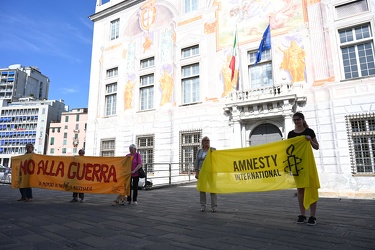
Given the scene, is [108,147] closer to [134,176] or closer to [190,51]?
[190,51]

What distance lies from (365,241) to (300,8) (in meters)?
13.6

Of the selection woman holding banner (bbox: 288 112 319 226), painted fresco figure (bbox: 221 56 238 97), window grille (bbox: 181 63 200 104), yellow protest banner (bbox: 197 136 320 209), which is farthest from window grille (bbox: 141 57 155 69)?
woman holding banner (bbox: 288 112 319 226)

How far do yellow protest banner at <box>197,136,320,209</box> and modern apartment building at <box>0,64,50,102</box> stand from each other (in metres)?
97.1

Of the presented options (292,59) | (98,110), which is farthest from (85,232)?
(98,110)

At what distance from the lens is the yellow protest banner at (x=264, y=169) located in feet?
15.1

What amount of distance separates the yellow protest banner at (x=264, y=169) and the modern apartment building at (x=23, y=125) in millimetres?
81430

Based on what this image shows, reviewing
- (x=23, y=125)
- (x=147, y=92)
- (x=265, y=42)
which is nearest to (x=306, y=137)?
(x=265, y=42)

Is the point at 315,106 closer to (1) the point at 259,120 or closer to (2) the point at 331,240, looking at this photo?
(1) the point at 259,120

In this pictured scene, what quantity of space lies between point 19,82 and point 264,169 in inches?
4181

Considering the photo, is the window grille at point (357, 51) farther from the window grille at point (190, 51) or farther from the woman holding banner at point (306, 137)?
the woman holding banner at point (306, 137)

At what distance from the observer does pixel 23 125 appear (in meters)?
77.3

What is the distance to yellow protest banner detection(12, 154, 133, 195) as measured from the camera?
753 cm

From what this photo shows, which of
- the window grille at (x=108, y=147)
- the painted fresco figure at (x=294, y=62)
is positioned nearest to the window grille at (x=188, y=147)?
the painted fresco figure at (x=294, y=62)

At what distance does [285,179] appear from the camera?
4957 mm
